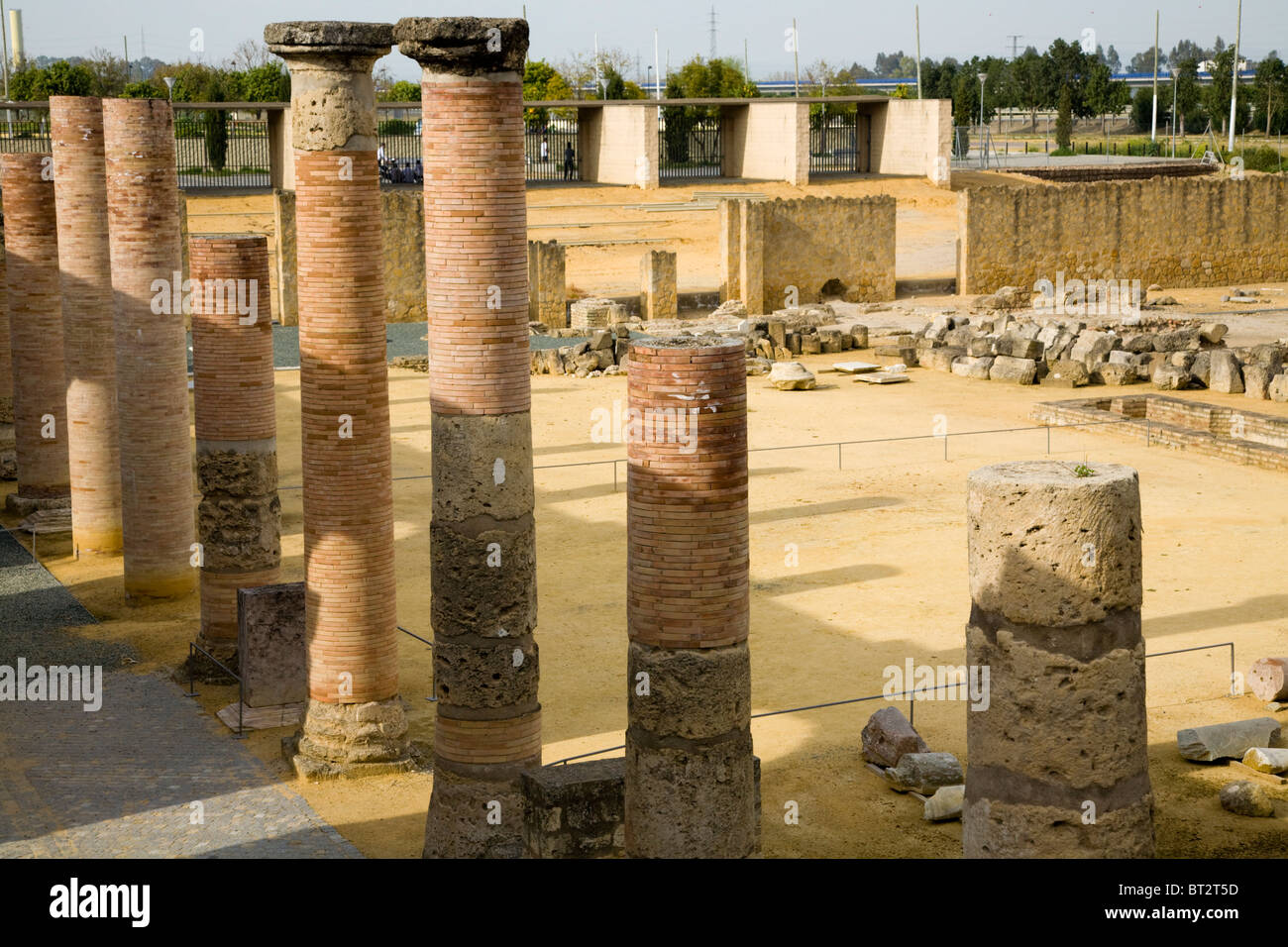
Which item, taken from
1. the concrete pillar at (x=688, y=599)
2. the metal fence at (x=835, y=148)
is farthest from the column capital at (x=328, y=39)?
the metal fence at (x=835, y=148)

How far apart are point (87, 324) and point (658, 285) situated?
1741 cm

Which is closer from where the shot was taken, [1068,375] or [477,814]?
[477,814]

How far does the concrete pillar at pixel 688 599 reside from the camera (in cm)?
815

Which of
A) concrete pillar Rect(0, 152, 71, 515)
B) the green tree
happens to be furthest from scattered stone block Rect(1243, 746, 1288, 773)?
the green tree

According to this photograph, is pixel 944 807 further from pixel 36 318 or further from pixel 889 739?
pixel 36 318

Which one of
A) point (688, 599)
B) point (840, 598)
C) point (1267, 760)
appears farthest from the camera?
point (840, 598)

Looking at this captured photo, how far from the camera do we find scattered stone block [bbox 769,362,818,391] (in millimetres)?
26312

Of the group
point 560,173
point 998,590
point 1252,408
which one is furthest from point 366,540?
point 560,173

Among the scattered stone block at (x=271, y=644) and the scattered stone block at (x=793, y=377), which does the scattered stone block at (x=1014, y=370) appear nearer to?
the scattered stone block at (x=793, y=377)

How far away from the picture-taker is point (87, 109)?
1606 cm

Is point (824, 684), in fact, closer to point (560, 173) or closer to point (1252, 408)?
point (1252, 408)

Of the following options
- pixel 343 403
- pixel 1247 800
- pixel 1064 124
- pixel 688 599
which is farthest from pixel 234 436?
pixel 1064 124

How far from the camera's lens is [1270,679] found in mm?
12031

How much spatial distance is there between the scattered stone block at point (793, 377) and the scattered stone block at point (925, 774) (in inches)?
632
